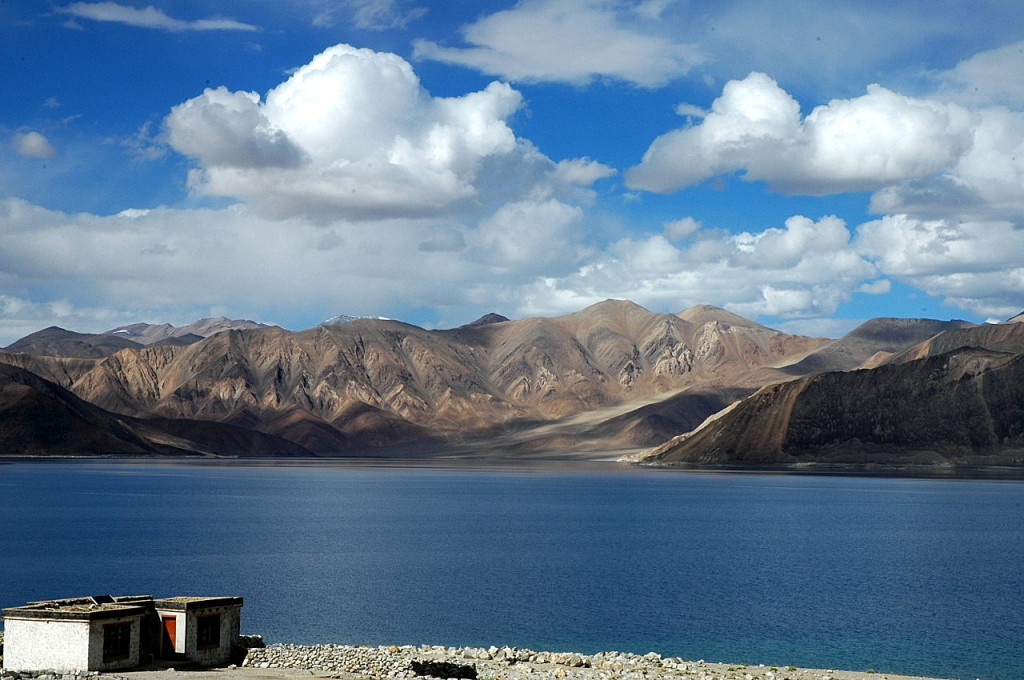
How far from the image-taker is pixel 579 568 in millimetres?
67688

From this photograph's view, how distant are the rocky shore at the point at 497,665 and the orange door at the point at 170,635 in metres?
2.26

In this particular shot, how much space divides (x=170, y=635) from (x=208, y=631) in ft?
3.83

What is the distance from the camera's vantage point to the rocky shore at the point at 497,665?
3569 centimetres

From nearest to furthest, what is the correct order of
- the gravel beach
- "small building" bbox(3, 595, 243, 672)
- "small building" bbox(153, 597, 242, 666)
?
"small building" bbox(3, 595, 243, 672), the gravel beach, "small building" bbox(153, 597, 242, 666)

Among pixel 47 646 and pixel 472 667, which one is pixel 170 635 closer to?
pixel 47 646

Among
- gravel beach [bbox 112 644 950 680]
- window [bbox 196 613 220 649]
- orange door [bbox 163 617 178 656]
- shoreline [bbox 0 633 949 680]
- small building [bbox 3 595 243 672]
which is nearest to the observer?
small building [bbox 3 595 243 672]

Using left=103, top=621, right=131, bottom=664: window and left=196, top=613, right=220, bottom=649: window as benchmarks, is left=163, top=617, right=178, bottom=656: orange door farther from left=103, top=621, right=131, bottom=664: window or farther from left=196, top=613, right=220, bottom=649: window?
left=103, top=621, right=131, bottom=664: window

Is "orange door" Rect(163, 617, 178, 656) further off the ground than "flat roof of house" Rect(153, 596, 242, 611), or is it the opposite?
"flat roof of house" Rect(153, 596, 242, 611)

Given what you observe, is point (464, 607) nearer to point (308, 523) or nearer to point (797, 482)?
point (308, 523)

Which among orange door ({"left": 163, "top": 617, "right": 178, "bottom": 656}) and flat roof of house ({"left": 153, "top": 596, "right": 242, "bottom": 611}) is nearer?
flat roof of house ({"left": 153, "top": 596, "right": 242, "bottom": 611})

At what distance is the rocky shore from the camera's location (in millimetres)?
35688

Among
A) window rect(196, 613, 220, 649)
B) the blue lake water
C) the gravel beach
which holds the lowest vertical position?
the blue lake water

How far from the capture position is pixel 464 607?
2085 inches

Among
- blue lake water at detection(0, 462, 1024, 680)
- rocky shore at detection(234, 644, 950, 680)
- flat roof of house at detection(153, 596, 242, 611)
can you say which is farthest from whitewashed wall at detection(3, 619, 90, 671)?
blue lake water at detection(0, 462, 1024, 680)
